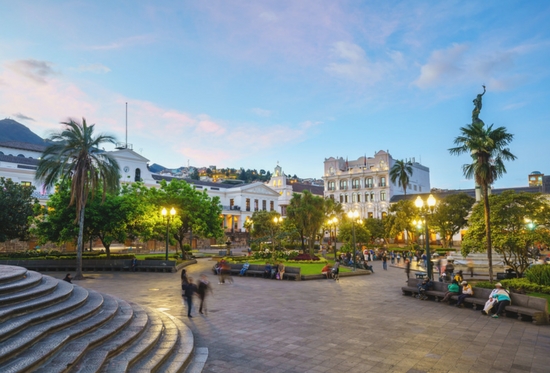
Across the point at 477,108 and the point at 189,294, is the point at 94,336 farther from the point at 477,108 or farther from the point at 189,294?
the point at 477,108

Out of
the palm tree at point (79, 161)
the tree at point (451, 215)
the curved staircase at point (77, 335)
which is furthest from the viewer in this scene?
the tree at point (451, 215)

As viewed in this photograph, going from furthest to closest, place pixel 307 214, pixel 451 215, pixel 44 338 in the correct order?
1. pixel 451 215
2. pixel 307 214
3. pixel 44 338

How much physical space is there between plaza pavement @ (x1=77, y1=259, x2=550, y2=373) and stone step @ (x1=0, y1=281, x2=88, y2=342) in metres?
3.18

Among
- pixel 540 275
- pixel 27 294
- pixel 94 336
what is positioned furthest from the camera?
pixel 540 275

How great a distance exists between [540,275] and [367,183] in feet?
225

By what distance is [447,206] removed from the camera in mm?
53750

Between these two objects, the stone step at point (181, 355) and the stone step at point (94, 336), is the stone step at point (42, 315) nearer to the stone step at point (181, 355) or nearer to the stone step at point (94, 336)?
the stone step at point (94, 336)

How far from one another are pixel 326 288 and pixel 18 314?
14.4 metres

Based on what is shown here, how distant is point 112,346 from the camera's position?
299 inches

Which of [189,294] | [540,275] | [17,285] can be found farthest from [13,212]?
[540,275]

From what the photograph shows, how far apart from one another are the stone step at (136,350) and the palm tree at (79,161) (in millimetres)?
15665

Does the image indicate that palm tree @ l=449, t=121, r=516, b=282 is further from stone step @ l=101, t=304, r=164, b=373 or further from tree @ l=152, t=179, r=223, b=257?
tree @ l=152, t=179, r=223, b=257

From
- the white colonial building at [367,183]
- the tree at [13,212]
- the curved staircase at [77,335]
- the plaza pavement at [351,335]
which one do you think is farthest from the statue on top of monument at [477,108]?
the white colonial building at [367,183]

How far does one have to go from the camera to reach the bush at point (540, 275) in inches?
617
